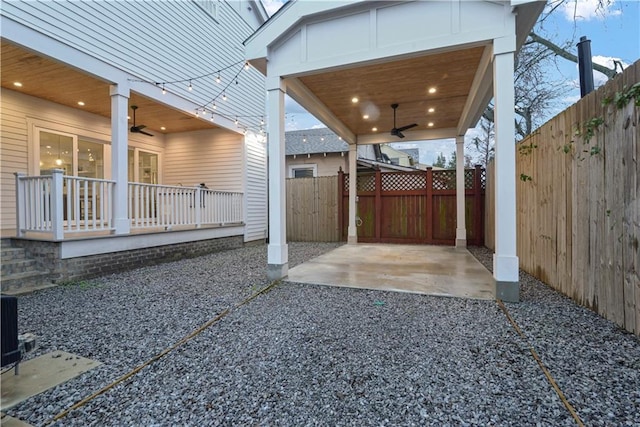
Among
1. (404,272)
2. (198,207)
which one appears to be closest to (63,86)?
(198,207)

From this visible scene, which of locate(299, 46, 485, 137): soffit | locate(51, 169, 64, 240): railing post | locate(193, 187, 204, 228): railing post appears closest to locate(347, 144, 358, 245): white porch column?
locate(299, 46, 485, 137): soffit

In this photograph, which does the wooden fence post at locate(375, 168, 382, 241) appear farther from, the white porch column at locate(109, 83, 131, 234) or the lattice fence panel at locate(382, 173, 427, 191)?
the white porch column at locate(109, 83, 131, 234)

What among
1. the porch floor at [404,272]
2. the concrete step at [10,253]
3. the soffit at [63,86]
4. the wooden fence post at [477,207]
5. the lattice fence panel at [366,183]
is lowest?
the porch floor at [404,272]

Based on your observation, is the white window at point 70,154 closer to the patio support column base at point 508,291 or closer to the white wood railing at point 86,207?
the white wood railing at point 86,207

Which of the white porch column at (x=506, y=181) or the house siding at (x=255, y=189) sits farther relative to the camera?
the house siding at (x=255, y=189)

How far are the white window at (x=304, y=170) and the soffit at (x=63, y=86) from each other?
5.24 meters

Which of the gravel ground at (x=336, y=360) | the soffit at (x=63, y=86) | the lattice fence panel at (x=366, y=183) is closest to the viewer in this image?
the gravel ground at (x=336, y=360)

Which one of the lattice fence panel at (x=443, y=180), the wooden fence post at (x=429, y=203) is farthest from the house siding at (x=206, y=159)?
the lattice fence panel at (x=443, y=180)

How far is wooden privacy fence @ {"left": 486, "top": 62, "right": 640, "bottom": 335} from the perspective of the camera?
92.6 inches

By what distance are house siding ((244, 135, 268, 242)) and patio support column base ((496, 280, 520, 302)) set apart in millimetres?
6417

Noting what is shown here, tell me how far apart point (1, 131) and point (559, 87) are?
15010mm

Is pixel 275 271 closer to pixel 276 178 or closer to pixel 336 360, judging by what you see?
pixel 276 178

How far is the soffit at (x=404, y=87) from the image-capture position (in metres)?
4.19

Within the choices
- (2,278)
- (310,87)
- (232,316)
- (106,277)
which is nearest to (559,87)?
(310,87)
